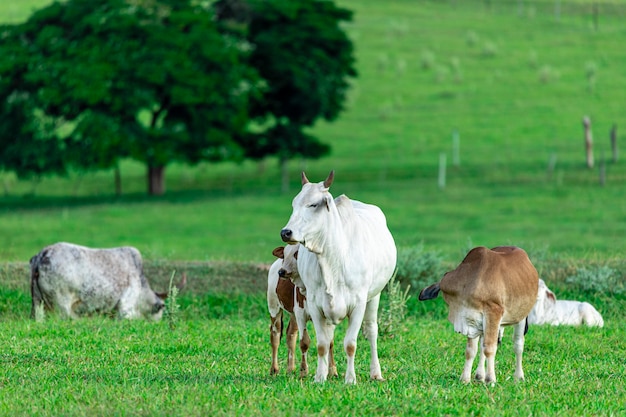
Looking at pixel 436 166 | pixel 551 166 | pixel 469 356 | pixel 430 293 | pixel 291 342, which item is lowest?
pixel 436 166

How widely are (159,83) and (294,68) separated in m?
6.11

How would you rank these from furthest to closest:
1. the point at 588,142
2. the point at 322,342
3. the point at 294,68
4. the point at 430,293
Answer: the point at 294,68 < the point at 588,142 < the point at 430,293 < the point at 322,342

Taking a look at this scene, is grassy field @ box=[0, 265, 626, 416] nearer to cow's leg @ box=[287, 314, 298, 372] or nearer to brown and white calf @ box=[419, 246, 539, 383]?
cow's leg @ box=[287, 314, 298, 372]

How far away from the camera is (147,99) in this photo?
47781 mm

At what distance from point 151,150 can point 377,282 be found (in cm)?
3741

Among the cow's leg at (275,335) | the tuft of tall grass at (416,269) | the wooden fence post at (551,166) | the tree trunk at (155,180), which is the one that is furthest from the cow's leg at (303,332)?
the tree trunk at (155,180)

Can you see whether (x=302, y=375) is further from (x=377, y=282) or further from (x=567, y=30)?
(x=567, y=30)

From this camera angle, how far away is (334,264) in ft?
35.3

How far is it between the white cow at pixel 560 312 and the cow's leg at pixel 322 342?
7.06m

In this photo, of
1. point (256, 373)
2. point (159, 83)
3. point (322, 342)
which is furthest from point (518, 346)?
point (159, 83)

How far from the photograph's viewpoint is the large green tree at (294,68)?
50.9 metres

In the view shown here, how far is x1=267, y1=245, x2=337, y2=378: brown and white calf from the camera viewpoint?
11242 millimetres

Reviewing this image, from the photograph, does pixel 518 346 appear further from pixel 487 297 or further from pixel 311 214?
pixel 311 214

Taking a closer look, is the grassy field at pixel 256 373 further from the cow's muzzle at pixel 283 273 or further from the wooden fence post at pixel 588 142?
the wooden fence post at pixel 588 142
